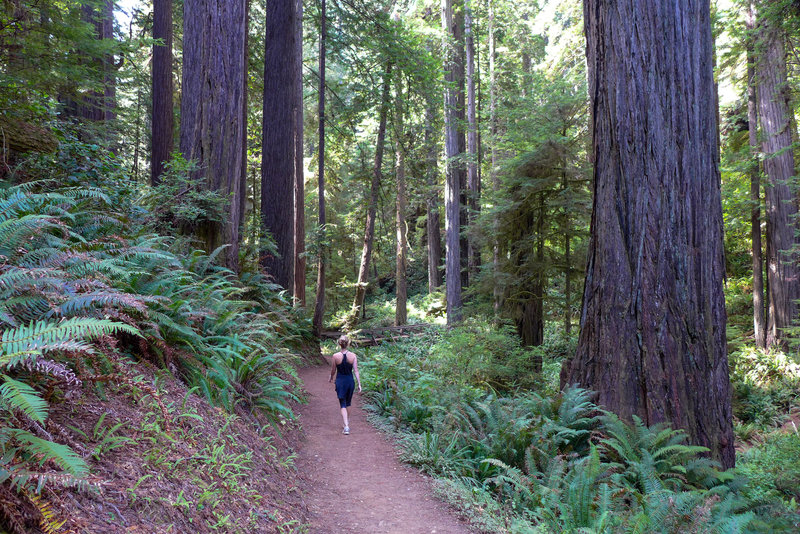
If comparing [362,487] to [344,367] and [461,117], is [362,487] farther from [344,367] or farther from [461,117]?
[461,117]

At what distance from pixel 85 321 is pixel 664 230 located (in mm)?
5621

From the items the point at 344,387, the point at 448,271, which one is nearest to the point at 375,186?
the point at 448,271

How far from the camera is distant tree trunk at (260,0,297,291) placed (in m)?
12.0

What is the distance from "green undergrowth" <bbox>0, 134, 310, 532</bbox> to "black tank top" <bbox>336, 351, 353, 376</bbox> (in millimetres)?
880

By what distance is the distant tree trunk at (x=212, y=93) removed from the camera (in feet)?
24.1

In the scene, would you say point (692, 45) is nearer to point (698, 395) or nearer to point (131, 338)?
point (698, 395)

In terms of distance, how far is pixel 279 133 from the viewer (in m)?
12.3

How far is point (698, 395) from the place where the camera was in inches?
208

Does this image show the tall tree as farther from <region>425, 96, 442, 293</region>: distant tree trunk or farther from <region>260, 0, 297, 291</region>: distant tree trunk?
<region>260, 0, 297, 291</region>: distant tree trunk

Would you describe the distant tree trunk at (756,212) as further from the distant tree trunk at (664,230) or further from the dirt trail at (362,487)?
the dirt trail at (362,487)

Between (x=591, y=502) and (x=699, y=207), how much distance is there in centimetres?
360

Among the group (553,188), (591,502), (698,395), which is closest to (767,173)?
(553,188)

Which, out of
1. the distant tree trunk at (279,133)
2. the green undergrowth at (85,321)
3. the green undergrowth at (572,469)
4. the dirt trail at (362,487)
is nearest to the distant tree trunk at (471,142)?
the distant tree trunk at (279,133)

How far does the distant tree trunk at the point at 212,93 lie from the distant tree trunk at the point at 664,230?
5.54 metres
